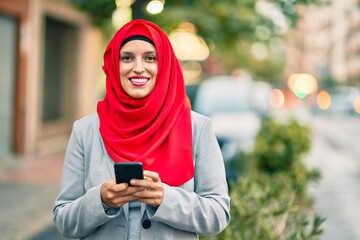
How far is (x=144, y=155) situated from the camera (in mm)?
2232

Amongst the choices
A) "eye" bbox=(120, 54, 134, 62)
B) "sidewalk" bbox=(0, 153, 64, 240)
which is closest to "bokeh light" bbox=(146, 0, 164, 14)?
"sidewalk" bbox=(0, 153, 64, 240)

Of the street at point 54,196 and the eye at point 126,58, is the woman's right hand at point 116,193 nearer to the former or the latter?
the eye at point 126,58

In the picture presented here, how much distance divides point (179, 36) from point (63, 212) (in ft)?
47.8

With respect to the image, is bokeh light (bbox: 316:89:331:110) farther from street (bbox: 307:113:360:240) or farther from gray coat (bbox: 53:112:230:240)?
gray coat (bbox: 53:112:230:240)

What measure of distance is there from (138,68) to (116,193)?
0.45 m

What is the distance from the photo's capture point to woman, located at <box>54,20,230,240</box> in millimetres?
2248

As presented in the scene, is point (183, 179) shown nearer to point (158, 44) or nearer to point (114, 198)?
point (114, 198)

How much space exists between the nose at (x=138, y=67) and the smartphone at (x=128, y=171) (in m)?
0.40

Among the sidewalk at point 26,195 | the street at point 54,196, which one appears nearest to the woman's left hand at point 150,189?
the street at point 54,196

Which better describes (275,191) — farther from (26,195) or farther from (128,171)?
(26,195)

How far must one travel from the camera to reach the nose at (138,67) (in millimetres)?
2314

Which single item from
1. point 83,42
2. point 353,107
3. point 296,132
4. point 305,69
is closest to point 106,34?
point 83,42

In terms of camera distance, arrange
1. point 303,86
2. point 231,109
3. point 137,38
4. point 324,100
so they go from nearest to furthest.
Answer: point 137,38 < point 231,109 < point 303,86 < point 324,100

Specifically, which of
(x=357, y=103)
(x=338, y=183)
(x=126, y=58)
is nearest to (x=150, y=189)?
(x=126, y=58)
